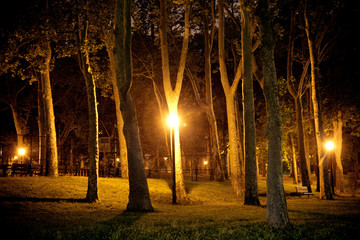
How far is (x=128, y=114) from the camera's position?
12328mm

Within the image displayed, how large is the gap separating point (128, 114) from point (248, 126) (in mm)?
5478

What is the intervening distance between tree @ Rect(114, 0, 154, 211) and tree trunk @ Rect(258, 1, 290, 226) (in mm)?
5182

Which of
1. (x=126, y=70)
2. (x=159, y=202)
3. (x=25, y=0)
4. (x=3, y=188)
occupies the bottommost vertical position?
(x=159, y=202)

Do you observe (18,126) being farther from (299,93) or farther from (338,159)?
(338,159)

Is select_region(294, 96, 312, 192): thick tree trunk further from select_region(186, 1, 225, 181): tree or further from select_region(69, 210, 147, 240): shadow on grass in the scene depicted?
select_region(69, 210, 147, 240): shadow on grass

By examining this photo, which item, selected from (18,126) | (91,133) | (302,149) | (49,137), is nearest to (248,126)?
(91,133)

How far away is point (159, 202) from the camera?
15.9 m

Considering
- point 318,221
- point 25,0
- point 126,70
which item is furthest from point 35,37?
point 318,221

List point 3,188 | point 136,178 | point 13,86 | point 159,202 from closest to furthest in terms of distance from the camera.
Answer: point 136,178 → point 3,188 → point 159,202 → point 13,86

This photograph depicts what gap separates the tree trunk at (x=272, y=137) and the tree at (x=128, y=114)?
17.0ft

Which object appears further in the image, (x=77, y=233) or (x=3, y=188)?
(x=3, y=188)

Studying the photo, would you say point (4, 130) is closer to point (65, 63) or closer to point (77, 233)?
point (65, 63)

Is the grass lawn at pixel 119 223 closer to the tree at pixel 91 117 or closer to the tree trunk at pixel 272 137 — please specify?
the tree trunk at pixel 272 137

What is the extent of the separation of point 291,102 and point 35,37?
24.1 m
